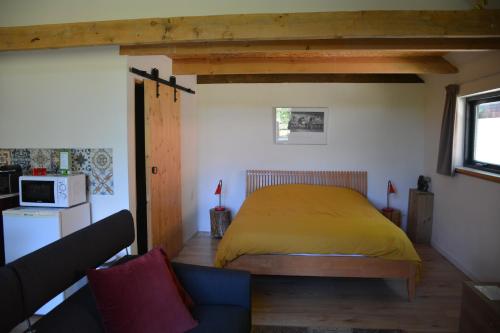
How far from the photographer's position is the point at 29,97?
3.11 metres

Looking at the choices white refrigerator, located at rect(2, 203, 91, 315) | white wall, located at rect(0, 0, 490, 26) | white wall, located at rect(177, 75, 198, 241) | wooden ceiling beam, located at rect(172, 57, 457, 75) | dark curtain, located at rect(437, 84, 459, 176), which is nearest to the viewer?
white wall, located at rect(0, 0, 490, 26)

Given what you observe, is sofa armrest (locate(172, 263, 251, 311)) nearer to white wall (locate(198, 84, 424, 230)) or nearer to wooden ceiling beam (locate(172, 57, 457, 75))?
wooden ceiling beam (locate(172, 57, 457, 75))

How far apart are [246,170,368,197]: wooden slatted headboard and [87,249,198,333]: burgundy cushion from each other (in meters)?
3.14

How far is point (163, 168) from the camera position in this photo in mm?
3707

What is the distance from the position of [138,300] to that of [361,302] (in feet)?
6.97

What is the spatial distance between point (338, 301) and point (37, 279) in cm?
246

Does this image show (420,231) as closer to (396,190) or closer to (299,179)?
(396,190)

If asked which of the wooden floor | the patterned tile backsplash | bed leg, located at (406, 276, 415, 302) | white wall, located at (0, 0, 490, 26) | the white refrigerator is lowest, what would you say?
the wooden floor

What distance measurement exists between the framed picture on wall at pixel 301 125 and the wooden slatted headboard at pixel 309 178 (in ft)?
1.49

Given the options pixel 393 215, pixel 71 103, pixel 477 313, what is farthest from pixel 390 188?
pixel 71 103

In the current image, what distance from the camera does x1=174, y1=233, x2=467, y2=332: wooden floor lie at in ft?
8.98

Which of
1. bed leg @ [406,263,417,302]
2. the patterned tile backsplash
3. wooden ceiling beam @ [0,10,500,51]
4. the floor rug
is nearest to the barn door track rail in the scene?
wooden ceiling beam @ [0,10,500,51]

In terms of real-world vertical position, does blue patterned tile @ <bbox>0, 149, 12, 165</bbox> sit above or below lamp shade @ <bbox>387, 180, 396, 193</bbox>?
above

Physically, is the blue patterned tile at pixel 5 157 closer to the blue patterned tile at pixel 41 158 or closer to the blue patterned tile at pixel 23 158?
the blue patterned tile at pixel 23 158
